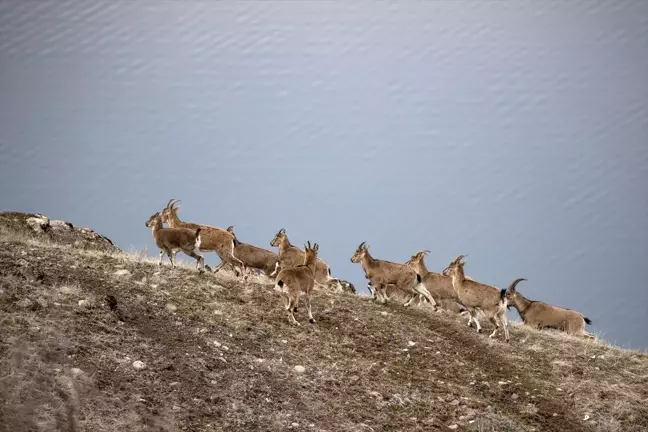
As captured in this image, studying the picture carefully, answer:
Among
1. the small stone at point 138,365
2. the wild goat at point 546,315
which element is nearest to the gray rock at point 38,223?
the small stone at point 138,365

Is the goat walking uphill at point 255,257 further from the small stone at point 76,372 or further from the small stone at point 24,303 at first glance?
the small stone at point 76,372

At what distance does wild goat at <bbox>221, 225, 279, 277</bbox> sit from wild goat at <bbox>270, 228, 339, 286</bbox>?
246 mm

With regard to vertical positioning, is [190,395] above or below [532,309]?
below

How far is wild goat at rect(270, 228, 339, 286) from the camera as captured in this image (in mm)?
23047

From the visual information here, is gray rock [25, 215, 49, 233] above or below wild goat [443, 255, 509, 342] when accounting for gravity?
above

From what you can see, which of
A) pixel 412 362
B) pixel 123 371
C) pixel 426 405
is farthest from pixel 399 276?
pixel 123 371

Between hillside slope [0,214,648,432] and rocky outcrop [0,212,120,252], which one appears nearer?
hillside slope [0,214,648,432]

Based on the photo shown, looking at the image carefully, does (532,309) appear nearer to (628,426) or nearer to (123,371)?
(628,426)

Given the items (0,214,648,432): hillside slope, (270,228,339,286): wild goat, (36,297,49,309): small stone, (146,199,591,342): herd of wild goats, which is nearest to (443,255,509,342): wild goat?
(146,199,591,342): herd of wild goats

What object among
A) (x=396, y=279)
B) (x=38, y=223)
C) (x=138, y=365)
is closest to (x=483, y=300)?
(x=396, y=279)

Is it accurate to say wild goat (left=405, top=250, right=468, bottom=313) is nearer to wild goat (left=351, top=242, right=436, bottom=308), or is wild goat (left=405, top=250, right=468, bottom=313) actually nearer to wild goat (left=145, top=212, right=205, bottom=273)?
wild goat (left=351, top=242, right=436, bottom=308)

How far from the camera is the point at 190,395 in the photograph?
46.9 feet

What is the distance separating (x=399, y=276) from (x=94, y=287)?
322 inches

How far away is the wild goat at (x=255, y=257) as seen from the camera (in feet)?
75.6
